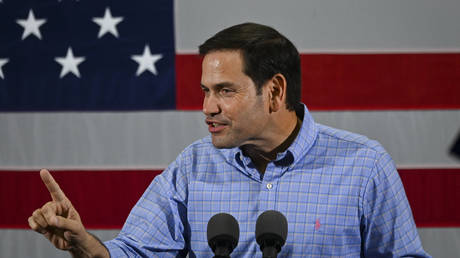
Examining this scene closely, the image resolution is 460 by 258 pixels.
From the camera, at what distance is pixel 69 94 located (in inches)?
80.7

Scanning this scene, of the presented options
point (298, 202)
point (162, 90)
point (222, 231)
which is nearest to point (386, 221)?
point (298, 202)

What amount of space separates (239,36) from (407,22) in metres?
0.90

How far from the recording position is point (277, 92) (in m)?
1.37

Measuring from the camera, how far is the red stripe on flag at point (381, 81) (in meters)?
1.95

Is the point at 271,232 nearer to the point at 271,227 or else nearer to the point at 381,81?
the point at 271,227

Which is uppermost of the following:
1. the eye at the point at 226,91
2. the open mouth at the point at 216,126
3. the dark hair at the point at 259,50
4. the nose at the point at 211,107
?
the dark hair at the point at 259,50

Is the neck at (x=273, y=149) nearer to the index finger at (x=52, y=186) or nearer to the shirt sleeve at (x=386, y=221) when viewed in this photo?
the shirt sleeve at (x=386, y=221)

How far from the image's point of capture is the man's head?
1287 mm

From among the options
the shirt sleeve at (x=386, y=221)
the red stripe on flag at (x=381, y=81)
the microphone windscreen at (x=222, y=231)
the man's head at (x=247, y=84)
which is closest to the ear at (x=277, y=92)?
the man's head at (x=247, y=84)

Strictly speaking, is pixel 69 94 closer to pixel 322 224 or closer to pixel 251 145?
pixel 251 145

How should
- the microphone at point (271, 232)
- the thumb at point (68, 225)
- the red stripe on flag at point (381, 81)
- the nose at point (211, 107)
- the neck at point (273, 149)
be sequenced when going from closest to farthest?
1. the microphone at point (271, 232)
2. the thumb at point (68, 225)
3. the nose at point (211, 107)
4. the neck at point (273, 149)
5. the red stripe on flag at point (381, 81)

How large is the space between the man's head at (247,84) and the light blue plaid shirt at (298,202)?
79 millimetres

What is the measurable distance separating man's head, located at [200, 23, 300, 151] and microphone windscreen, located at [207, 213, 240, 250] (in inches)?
14.9

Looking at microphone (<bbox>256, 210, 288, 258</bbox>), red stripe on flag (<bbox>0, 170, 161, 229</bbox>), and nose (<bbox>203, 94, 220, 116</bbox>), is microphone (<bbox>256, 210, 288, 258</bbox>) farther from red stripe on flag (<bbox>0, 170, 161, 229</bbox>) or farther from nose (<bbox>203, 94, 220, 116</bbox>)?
red stripe on flag (<bbox>0, 170, 161, 229</bbox>)
